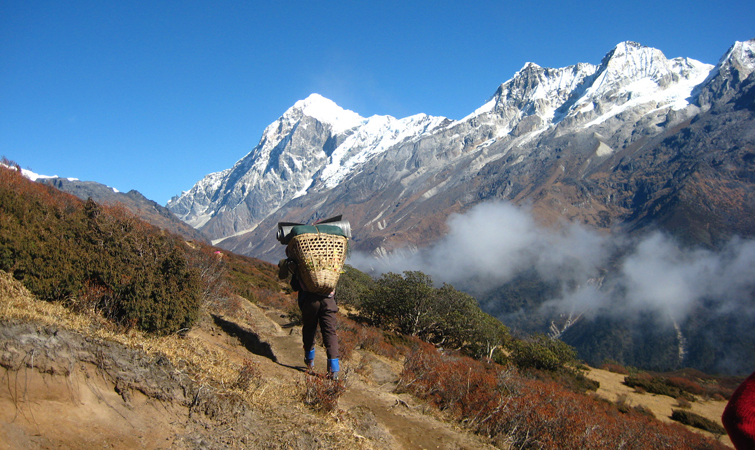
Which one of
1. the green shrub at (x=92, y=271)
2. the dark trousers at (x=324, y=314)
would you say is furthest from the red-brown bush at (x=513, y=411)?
the green shrub at (x=92, y=271)

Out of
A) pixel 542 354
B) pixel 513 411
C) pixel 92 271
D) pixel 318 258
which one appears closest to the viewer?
pixel 92 271

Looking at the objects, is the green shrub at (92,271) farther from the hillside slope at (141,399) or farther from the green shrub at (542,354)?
the green shrub at (542,354)

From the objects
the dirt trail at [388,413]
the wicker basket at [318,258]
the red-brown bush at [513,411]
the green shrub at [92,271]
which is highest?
the wicker basket at [318,258]

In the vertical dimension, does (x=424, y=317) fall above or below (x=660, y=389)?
above

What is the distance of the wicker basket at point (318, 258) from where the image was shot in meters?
5.79

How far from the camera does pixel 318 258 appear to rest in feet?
19.1

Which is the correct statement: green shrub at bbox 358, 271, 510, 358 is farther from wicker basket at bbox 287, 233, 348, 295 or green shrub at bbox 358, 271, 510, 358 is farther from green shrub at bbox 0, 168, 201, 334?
green shrub at bbox 0, 168, 201, 334

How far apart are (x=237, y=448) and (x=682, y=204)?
716 feet

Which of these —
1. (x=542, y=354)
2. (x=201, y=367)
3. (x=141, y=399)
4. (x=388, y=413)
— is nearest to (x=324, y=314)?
(x=388, y=413)

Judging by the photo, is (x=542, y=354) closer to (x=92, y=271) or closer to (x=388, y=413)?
(x=388, y=413)

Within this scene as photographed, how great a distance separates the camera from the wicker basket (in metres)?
5.79

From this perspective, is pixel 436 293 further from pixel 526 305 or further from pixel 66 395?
pixel 526 305

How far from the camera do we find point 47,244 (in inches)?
209

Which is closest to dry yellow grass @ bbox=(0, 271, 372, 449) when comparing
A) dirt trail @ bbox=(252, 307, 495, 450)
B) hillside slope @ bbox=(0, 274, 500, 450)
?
hillside slope @ bbox=(0, 274, 500, 450)
